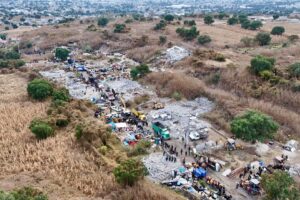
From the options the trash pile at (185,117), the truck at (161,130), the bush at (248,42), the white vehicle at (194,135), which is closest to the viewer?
the white vehicle at (194,135)

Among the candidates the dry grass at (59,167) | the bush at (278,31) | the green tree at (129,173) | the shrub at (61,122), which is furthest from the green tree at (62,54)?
the green tree at (129,173)

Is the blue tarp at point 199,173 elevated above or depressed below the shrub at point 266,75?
below

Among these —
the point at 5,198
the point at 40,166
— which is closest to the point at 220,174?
the point at 40,166

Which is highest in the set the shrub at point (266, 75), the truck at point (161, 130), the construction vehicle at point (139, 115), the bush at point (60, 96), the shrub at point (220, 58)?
the shrub at point (266, 75)

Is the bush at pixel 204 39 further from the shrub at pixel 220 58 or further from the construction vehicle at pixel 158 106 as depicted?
the construction vehicle at pixel 158 106

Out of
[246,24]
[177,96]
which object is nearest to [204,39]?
[246,24]

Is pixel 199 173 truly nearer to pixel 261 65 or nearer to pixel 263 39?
pixel 261 65

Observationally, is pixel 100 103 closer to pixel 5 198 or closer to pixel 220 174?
pixel 220 174
